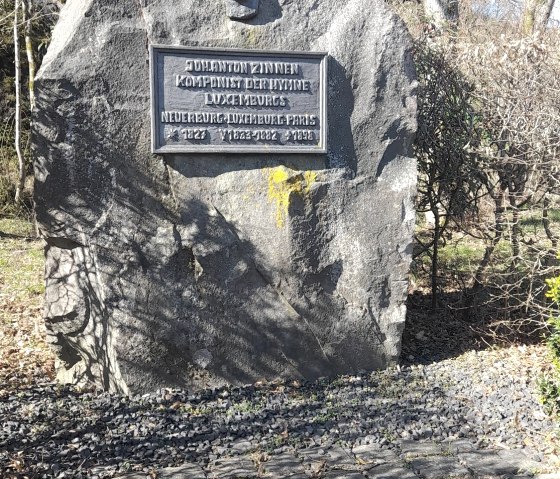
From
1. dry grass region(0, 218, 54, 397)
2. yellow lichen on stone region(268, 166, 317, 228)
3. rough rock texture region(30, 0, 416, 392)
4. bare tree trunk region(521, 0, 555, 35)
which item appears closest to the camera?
rough rock texture region(30, 0, 416, 392)

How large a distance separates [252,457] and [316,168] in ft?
6.75

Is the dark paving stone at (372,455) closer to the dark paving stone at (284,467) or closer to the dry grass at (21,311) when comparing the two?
the dark paving stone at (284,467)

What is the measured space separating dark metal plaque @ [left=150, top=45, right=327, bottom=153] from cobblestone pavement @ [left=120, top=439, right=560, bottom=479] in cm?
203

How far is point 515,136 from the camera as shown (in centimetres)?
544

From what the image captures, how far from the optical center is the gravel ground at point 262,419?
400 centimetres

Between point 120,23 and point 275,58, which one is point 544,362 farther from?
point 120,23

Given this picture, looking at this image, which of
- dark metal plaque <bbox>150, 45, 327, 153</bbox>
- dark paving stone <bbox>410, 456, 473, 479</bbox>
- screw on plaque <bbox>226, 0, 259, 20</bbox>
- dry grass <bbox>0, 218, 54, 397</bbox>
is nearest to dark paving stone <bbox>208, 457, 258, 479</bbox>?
dark paving stone <bbox>410, 456, 473, 479</bbox>

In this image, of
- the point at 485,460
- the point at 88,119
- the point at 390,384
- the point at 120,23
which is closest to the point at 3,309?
the point at 88,119

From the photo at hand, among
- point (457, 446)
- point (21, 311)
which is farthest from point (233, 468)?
point (21, 311)

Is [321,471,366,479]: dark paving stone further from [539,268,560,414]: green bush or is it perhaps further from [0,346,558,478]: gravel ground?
[539,268,560,414]: green bush

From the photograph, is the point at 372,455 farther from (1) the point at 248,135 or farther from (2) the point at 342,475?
(1) the point at 248,135

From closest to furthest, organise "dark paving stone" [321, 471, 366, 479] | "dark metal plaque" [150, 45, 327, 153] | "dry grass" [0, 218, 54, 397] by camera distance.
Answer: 1. "dark paving stone" [321, 471, 366, 479]
2. "dark metal plaque" [150, 45, 327, 153]
3. "dry grass" [0, 218, 54, 397]

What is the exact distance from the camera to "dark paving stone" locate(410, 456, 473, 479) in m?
3.73

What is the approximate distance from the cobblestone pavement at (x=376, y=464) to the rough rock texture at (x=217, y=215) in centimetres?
105
